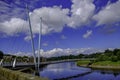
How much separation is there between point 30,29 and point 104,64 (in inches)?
3978

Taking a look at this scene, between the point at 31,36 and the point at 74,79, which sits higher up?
the point at 31,36

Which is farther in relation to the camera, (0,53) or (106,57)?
(0,53)

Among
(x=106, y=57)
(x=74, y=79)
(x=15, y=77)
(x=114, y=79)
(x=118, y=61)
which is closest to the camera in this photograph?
(x=15, y=77)

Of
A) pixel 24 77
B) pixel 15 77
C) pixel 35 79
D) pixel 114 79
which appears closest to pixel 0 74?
pixel 15 77

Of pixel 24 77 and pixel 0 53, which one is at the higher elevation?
pixel 0 53

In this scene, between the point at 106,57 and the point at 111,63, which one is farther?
the point at 106,57

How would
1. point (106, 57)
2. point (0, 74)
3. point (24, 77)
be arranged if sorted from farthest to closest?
point (106, 57), point (0, 74), point (24, 77)

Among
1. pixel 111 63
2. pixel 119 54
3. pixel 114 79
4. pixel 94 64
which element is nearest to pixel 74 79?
pixel 114 79

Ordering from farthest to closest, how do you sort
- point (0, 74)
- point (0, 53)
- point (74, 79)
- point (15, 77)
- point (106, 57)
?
1. point (0, 53)
2. point (106, 57)
3. point (74, 79)
4. point (0, 74)
5. point (15, 77)

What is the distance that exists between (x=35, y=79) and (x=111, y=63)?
5829 inches

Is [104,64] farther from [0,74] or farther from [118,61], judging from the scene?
[0,74]

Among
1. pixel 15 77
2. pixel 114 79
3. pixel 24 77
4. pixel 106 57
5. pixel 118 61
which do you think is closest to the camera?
pixel 24 77

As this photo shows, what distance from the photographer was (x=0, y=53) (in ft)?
616

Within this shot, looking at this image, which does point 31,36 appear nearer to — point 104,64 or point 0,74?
point 0,74
